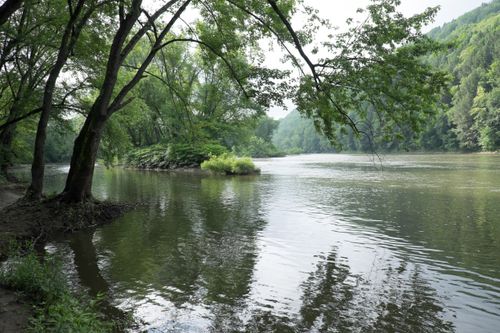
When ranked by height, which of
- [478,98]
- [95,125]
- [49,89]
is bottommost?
[95,125]

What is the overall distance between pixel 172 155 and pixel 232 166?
37.1ft

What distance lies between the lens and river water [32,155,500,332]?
6.37 metres

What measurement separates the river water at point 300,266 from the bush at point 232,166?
18.2 m

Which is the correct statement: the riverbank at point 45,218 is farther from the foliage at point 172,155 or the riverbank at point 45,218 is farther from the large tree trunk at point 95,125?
the foliage at point 172,155

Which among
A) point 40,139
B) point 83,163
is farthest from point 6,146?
point 83,163

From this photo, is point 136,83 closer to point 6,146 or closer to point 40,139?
point 40,139

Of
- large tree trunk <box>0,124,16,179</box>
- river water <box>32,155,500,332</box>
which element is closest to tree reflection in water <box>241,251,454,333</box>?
river water <box>32,155,500,332</box>

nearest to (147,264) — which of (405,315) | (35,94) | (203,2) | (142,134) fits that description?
(405,315)

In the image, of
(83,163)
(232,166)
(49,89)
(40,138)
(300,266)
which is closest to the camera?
(300,266)

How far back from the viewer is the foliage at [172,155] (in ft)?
136

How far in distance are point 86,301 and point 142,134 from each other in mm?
53008

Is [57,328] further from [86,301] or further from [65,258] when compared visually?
[65,258]

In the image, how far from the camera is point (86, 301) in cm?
685

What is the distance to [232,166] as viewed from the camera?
35750 millimetres
